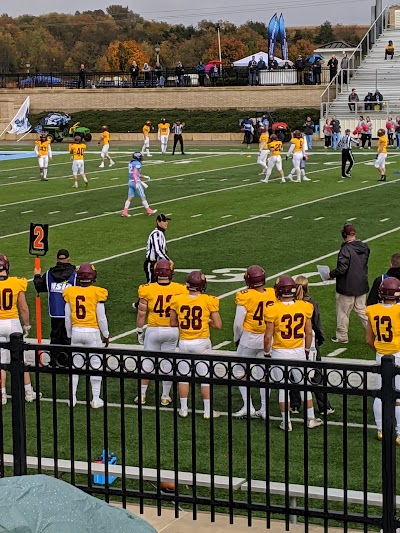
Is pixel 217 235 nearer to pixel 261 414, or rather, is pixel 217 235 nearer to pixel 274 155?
pixel 274 155

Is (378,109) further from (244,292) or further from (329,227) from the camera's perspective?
(244,292)

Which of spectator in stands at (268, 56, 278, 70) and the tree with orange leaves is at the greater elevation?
the tree with orange leaves

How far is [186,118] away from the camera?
57188 millimetres

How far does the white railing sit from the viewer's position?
55.3 meters

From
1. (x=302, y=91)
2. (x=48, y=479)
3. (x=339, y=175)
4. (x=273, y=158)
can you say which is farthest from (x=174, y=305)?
(x=302, y=91)

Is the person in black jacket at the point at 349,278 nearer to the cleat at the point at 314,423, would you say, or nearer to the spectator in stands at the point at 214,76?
the cleat at the point at 314,423

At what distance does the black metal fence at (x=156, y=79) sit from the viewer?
59.2 m

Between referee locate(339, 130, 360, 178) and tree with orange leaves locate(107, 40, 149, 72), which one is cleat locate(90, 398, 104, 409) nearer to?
referee locate(339, 130, 360, 178)

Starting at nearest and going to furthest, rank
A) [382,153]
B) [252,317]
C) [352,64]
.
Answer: [252,317] < [382,153] < [352,64]

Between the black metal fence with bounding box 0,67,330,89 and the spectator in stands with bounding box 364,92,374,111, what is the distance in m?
5.99

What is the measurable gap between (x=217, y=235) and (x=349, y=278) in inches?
367

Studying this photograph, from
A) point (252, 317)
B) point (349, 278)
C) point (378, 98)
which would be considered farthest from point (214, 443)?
point (378, 98)

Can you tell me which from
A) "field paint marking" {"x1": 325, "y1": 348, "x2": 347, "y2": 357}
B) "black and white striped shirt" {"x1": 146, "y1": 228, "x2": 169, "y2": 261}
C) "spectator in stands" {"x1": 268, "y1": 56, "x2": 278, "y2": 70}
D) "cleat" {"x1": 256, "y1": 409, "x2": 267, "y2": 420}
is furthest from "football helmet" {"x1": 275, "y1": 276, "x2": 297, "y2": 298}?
"spectator in stands" {"x1": 268, "y1": 56, "x2": 278, "y2": 70}

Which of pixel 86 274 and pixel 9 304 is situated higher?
pixel 86 274
